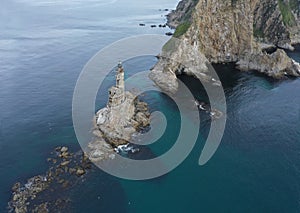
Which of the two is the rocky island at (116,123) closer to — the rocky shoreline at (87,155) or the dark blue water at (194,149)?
the rocky shoreline at (87,155)

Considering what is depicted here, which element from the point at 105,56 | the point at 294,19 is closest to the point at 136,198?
the point at 105,56

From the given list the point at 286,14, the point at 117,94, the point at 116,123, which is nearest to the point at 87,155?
the point at 116,123

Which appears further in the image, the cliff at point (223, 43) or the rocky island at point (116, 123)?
the cliff at point (223, 43)

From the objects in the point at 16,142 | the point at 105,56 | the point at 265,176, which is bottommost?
the point at 265,176

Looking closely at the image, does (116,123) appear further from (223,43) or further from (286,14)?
(286,14)

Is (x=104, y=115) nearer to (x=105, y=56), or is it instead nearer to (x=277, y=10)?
(x=105, y=56)

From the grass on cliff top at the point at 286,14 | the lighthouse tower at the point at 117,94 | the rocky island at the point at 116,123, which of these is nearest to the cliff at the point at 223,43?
the grass on cliff top at the point at 286,14
